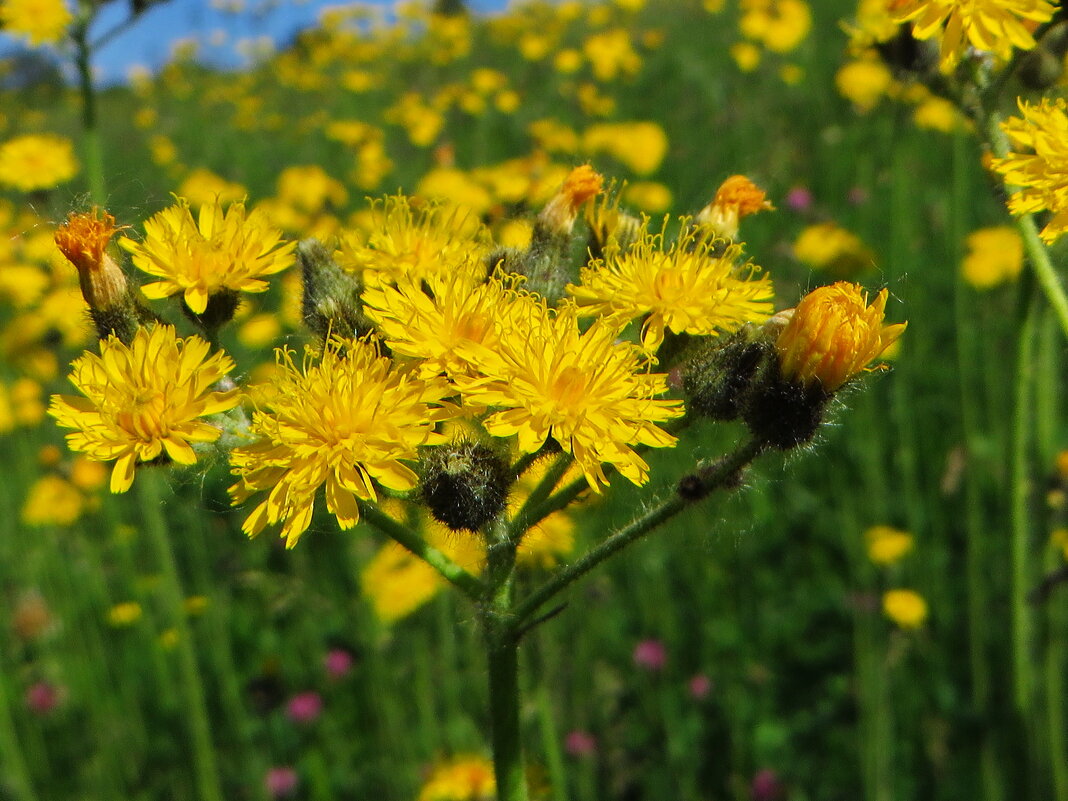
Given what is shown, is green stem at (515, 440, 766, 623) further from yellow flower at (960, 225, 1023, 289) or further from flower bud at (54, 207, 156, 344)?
yellow flower at (960, 225, 1023, 289)

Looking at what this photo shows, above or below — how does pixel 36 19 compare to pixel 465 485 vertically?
above

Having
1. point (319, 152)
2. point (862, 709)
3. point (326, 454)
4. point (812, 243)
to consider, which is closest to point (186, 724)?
point (862, 709)

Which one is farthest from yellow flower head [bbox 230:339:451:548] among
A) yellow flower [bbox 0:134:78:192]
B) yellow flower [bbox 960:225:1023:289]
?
yellow flower [bbox 0:134:78:192]

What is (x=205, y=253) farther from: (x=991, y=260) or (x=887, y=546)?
(x=991, y=260)

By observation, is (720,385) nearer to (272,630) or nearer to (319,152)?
(272,630)

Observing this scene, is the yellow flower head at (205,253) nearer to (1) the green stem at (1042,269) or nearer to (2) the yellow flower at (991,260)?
(1) the green stem at (1042,269)

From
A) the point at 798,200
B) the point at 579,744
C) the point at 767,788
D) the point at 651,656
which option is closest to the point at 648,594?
the point at 651,656

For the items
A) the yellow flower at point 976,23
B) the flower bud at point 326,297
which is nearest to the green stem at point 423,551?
the flower bud at point 326,297
